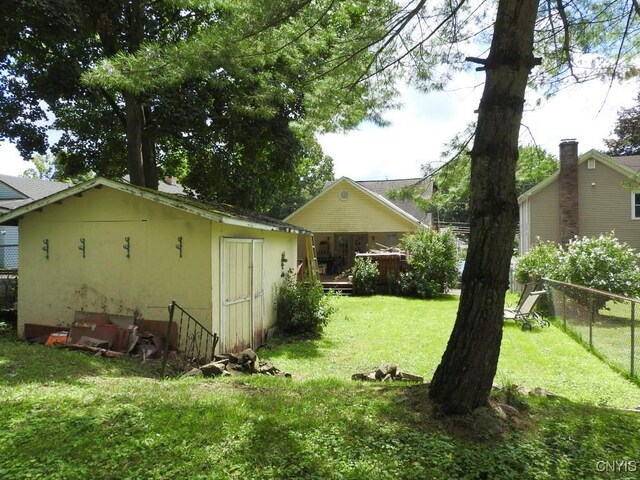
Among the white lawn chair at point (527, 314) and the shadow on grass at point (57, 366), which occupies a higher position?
the shadow on grass at point (57, 366)

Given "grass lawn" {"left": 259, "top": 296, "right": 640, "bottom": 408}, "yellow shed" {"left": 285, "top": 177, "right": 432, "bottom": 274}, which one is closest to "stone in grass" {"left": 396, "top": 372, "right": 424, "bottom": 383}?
"grass lawn" {"left": 259, "top": 296, "right": 640, "bottom": 408}

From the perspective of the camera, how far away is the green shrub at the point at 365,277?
18.7 meters

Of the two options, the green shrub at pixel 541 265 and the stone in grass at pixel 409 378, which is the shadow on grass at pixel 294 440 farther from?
the green shrub at pixel 541 265

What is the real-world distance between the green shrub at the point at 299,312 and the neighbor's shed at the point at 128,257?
8.25ft

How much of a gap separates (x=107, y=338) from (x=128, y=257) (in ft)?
4.64

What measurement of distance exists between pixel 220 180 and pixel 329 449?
1322 cm

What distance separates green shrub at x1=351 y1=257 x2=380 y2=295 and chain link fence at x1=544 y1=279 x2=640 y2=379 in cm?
794

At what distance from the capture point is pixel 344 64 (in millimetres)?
5863

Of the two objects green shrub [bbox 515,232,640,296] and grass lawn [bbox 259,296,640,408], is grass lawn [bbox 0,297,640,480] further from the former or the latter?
green shrub [bbox 515,232,640,296]

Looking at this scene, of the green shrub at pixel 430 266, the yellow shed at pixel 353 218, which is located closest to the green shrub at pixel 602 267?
the green shrub at pixel 430 266

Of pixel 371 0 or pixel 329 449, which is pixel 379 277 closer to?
pixel 371 0

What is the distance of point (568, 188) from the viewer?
20.7m

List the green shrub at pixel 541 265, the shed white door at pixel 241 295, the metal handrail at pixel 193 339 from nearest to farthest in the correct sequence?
1. the metal handrail at pixel 193 339
2. the shed white door at pixel 241 295
3. the green shrub at pixel 541 265

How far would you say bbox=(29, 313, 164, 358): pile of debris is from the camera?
707 cm
